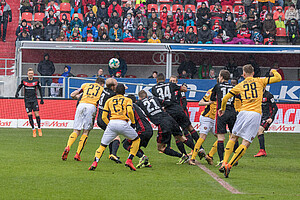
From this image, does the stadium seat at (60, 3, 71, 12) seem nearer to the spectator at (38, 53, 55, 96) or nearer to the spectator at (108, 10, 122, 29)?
the spectator at (108, 10, 122, 29)

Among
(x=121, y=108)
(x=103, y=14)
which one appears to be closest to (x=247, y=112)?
(x=121, y=108)

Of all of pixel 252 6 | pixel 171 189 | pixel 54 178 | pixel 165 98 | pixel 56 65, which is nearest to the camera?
pixel 171 189

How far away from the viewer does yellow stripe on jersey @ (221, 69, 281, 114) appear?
988cm

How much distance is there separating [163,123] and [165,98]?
777mm

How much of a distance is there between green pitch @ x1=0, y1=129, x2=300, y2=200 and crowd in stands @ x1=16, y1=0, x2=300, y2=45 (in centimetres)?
1273

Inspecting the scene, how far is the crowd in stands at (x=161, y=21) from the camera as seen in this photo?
1056 inches

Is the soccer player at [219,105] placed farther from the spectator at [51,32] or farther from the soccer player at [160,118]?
the spectator at [51,32]

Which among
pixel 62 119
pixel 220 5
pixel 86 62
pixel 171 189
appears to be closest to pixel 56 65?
pixel 86 62

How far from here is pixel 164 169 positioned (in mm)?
11086

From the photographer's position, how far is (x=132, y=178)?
9.66 m

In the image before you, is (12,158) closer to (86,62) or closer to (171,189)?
(171,189)

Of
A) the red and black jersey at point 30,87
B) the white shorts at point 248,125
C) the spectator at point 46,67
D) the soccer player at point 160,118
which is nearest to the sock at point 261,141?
the soccer player at point 160,118

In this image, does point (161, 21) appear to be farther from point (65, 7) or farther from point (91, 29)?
point (65, 7)

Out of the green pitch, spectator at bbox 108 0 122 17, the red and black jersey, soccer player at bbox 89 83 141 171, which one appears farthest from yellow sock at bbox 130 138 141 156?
spectator at bbox 108 0 122 17
